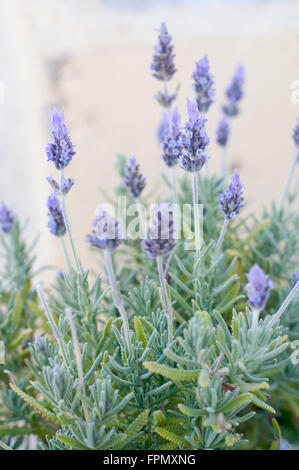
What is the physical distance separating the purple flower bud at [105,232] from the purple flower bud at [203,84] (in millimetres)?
220

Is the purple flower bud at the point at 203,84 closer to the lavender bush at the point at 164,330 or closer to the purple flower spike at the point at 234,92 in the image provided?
the lavender bush at the point at 164,330

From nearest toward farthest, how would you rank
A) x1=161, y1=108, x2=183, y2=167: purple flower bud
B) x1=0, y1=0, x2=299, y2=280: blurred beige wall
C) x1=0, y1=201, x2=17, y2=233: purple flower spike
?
x1=161, y1=108, x2=183, y2=167: purple flower bud < x1=0, y1=201, x2=17, y2=233: purple flower spike < x1=0, y1=0, x2=299, y2=280: blurred beige wall

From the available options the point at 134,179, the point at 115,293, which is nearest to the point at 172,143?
the point at 134,179

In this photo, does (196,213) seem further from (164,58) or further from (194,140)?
(164,58)

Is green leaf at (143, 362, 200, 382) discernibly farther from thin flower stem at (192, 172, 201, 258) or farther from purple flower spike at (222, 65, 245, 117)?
purple flower spike at (222, 65, 245, 117)

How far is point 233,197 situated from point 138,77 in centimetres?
92

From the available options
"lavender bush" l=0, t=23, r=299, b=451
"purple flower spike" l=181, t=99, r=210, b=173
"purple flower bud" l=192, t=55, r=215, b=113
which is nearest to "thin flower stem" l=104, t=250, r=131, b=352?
"lavender bush" l=0, t=23, r=299, b=451

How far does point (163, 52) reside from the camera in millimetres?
547

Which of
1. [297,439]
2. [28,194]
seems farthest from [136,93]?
[297,439]

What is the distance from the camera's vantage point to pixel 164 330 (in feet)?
1.53

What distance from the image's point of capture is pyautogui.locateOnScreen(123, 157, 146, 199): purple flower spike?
51 centimetres

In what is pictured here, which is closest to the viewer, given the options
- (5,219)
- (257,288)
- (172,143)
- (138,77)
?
(257,288)

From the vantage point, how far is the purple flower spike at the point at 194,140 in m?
0.41

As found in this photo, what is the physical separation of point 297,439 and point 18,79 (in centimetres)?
120
